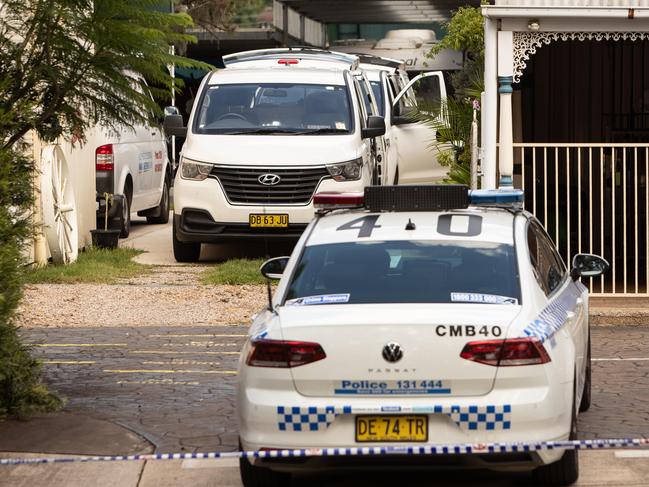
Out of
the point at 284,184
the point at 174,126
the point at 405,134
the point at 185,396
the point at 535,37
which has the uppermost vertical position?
the point at 535,37

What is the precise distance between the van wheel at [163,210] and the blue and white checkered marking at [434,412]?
17646 mm

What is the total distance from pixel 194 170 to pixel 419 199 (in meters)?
9.75

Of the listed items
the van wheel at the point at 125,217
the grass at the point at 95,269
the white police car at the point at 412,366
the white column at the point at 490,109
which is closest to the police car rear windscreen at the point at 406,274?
the white police car at the point at 412,366

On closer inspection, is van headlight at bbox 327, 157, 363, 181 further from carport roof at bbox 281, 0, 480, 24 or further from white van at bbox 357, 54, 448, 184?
carport roof at bbox 281, 0, 480, 24

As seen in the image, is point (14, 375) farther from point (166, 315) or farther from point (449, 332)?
point (166, 315)

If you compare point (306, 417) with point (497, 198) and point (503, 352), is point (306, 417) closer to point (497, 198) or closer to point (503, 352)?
point (503, 352)

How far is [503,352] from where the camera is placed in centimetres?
666

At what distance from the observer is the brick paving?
8922 millimetres

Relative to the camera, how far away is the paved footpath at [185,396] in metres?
7.73

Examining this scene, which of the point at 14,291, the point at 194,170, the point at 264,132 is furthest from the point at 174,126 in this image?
the point at 14,291

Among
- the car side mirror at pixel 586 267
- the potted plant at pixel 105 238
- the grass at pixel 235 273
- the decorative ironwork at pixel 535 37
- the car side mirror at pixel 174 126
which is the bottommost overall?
the grass at pixel 235 273

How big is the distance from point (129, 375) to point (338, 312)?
4.29 metres

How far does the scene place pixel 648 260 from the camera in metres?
14.1

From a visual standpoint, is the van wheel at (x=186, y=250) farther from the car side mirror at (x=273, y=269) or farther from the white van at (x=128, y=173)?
the car side mirror at (x=273, y=269)
